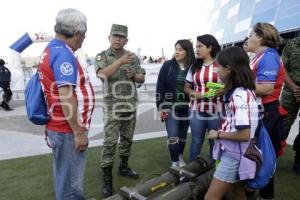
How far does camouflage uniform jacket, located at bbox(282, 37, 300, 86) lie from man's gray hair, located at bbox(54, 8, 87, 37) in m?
2.88

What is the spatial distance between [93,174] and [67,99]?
2.50 meters

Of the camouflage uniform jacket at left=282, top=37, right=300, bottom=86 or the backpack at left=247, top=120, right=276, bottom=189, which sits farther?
the camouflage uniform jacket at left=282, top=37, right=300, bottom=86

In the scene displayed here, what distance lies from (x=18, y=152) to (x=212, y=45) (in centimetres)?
404

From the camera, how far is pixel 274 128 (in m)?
3.33

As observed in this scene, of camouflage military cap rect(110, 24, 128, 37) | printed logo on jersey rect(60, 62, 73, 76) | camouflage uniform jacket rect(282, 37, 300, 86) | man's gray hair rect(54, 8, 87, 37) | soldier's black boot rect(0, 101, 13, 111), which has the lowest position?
soldier's black boot rect(0, 101, 13, 111)

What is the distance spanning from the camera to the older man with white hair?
8.06ft

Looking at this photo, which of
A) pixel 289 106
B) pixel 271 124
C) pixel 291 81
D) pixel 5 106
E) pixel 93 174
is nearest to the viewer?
pixel 271 124

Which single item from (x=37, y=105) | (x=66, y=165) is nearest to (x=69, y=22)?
(x=37, y=105)

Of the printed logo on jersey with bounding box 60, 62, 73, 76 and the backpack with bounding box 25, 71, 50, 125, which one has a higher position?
the printed logo on jersey with bounding box 60, 62, 73, 76

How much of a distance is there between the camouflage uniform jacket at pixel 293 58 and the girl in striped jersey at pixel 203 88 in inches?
39.8

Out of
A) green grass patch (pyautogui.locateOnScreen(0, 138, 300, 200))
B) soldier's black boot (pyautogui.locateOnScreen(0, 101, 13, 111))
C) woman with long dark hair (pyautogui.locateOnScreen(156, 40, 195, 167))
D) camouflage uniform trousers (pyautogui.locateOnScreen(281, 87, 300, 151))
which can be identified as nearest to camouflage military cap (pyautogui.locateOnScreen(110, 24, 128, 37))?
woman with long dark hair (pyautogui.locateOnScreen(156, 40, 195, 167))

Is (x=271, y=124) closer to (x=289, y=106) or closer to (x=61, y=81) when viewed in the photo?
(x=289, y=106)

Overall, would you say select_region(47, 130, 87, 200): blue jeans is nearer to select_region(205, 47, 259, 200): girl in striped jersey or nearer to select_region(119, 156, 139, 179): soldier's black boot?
select_region(205, 47, 259, 200): girl in striped jersey

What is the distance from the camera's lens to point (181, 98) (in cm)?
443
